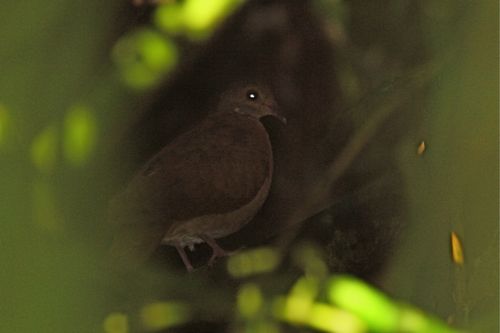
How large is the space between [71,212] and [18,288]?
0.32 ft

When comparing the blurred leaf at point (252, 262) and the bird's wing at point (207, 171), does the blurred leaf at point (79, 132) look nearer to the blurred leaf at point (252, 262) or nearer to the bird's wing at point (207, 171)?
the bird's wing at point (207, 171)

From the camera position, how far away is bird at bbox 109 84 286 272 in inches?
35.7

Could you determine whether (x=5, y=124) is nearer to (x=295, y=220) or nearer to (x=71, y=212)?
(x=71, y=212)

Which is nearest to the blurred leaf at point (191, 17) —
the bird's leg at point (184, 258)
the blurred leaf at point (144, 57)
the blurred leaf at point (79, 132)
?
the blurred leaf at point (144, 57)

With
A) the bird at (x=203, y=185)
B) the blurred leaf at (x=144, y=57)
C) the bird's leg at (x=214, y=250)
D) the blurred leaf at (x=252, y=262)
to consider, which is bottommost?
the blurred leaf at (x=252, y=262)

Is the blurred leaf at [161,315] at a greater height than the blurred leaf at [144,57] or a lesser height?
lesser

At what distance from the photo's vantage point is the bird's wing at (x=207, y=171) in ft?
2.99

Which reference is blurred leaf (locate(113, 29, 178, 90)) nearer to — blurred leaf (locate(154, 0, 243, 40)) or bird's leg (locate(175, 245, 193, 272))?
blurred leaf (locate(154, 0, 243, 40))

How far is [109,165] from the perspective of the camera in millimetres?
910

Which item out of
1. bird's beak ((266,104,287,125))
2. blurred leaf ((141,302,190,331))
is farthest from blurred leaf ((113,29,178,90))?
blurred leaf ((141,302,190,331))

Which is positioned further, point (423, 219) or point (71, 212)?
point (423, 219)

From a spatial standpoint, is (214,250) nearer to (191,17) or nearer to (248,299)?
(248,299)

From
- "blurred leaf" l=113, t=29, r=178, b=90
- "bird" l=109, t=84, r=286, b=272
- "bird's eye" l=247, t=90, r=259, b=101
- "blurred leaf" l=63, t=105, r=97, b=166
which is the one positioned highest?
"blurred leaf" l=113, t=29, r=178, b=90

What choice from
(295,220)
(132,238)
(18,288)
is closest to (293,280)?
(295,220)
